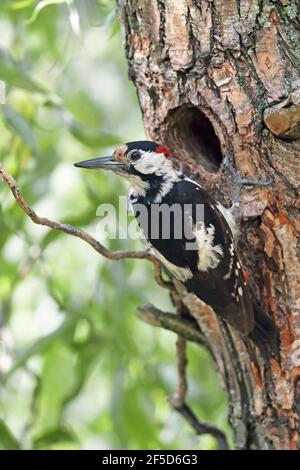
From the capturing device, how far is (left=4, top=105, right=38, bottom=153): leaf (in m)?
3.74

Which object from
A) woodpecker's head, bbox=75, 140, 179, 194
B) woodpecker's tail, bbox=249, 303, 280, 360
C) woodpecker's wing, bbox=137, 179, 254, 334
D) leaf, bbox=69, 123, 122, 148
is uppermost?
leaf, bbox=69, 123, 122, 148

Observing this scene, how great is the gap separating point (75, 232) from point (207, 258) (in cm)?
61

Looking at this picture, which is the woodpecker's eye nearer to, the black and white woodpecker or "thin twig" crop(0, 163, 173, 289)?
the black and white woodpecker

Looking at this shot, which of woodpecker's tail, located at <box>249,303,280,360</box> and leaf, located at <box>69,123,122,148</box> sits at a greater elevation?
leaf, located at <box>69,123,122,148</box>

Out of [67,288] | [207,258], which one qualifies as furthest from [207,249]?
[67,288]

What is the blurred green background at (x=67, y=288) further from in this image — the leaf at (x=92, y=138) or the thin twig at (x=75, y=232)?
the thin twig at (x=75, y=232)

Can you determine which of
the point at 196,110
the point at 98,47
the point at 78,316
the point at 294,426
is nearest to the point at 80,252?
the point at 78,316

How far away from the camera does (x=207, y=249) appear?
10.8ft

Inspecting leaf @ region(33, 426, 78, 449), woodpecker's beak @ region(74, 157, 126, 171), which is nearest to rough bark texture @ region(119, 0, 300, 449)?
woodpecker's beak @ region(74, 157, 126, 171)

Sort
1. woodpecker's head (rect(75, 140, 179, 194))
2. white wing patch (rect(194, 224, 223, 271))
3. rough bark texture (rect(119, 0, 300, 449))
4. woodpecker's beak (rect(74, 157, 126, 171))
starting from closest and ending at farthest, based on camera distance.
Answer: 1. rough bark texture (rect(119, 0, 300, 449))
2. white wing patch (rect(194, 224, 223, 271))
3. woodpecker's head (rect(75, 140, 179, 194))
4. woodpecker's beak (rect(74, 157, 126, 171))

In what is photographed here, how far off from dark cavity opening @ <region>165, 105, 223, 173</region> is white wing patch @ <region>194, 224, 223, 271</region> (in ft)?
0.82

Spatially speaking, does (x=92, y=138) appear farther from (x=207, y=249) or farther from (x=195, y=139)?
(x=207, y=249)

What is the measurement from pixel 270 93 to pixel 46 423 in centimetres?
217

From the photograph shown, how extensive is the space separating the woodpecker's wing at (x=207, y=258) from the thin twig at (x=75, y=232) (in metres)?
0.09
